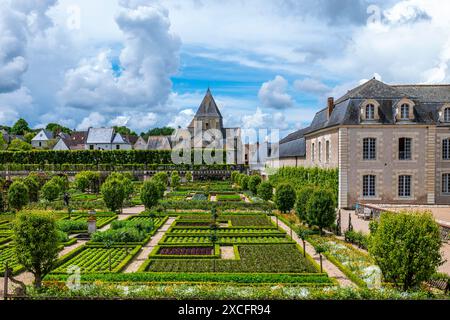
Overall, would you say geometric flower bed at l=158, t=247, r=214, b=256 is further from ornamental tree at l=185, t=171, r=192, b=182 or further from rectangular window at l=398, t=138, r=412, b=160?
ornamental tree at l=185, t=171, r=192, b=182

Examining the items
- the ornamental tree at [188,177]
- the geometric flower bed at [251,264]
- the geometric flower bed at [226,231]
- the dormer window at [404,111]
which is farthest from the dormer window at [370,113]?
the ornamental tree at [188,177]

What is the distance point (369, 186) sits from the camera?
2912cm

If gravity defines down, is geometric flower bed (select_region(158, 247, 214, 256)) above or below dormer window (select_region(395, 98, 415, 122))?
below

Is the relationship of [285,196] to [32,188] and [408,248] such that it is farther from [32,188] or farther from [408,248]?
[32,188]

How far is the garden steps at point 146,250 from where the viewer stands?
14828mm

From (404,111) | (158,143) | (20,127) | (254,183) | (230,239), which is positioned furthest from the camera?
(20,127)

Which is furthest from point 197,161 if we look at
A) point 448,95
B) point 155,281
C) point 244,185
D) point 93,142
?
point 155,281

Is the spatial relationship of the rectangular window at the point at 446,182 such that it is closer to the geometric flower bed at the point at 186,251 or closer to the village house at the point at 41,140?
the geometric flower bed at the point at 186,251

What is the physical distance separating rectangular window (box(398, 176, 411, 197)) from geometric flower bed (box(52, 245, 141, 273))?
19812mm

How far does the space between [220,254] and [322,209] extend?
20.9 ft

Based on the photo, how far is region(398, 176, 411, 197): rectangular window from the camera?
2911cm

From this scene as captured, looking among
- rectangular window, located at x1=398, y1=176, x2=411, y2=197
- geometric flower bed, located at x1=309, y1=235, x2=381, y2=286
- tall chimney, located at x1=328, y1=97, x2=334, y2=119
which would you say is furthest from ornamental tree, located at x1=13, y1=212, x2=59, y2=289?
tall chimney, located at x1=328, y1=97, x2=334, y2=119

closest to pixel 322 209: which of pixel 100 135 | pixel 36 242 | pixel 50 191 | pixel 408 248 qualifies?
pixel 408 248

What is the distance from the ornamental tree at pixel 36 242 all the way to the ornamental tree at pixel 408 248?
376 inches
